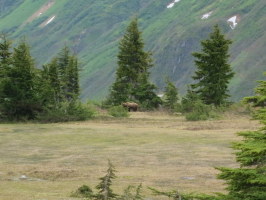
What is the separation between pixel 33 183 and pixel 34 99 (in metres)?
24.9

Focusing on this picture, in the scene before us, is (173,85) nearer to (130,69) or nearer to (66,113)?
(130,69)

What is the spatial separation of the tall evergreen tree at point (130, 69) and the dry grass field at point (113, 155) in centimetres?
1908

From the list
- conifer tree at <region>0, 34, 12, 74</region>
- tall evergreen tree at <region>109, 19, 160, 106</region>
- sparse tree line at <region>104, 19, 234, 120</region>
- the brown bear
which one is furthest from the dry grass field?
tall evergreen tree at <region>109, 19, 160, 106</region>

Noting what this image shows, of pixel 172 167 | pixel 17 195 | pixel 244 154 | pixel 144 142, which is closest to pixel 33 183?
pixel 17 195

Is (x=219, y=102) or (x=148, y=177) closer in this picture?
(x=148, y=177)

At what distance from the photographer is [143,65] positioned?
6219cm

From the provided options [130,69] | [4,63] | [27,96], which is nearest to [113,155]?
[27,96]

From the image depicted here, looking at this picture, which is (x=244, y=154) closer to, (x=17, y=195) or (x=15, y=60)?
(x=17, y=195)

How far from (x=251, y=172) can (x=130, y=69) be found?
50615mm

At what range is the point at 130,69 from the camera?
6094cm

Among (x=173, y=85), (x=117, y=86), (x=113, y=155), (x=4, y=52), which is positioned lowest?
(x=113, y=155)

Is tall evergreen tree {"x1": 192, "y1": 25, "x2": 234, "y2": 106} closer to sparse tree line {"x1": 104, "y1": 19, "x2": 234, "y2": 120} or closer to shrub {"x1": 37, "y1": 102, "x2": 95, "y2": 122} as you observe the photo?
sparse tree line {"x1": 104, "y1": 19, "x2": 234, "y2": 120}

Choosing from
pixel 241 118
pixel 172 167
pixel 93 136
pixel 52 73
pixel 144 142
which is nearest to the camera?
pixel 172 167

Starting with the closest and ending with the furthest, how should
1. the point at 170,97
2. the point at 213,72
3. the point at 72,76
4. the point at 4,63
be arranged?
1. the point at 4,63
2. the point at 213,72
3. the point at 170,97
4. the point at 72,76
